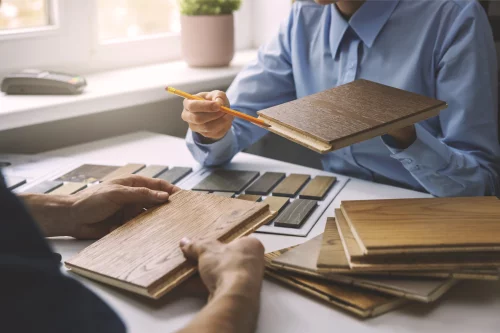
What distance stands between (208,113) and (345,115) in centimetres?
39

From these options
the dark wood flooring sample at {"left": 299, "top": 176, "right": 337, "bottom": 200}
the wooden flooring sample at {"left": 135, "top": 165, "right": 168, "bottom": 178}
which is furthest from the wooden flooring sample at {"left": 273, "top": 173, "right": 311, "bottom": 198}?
the wooden flooring sample at {"left": 135, "top": 165, "right": 168, "bottom": 178}

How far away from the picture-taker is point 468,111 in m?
1.39

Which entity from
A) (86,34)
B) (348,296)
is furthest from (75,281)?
(86,34)

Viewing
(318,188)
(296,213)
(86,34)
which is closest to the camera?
(296,213)

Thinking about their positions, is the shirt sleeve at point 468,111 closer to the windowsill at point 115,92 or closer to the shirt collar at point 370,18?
the shirt collar at point 370,18

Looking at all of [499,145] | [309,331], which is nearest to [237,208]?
[309,331]

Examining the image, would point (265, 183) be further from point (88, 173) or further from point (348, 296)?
point (348, 296)

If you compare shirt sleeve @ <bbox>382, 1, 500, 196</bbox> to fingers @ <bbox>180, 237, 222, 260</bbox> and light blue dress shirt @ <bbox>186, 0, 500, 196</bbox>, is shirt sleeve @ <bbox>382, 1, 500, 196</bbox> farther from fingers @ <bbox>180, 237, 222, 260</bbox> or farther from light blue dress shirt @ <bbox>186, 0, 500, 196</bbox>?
fingers @ <bbox>180, 237, 222, 260</bbox>

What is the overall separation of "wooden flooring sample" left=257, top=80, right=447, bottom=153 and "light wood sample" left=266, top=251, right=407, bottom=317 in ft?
0.64

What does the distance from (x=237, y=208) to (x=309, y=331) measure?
0.98 ft

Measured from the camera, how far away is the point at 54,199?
1.16m

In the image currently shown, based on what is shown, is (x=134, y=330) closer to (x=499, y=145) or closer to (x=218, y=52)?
(x=499, y=145)

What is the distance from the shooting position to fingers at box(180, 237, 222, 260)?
958 millimetres

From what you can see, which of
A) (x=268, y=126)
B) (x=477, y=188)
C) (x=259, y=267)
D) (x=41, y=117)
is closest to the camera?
(x=259, y=267)
